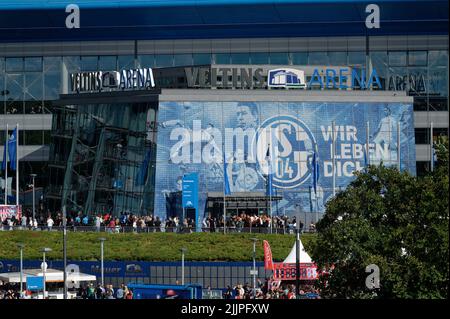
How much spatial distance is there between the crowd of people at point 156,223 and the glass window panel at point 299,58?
2997 centimetres

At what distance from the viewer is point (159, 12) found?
119 meters

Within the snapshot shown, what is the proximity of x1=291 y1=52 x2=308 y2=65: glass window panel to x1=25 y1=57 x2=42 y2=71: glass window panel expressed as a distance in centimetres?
2192

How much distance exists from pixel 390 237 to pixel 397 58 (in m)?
71.9

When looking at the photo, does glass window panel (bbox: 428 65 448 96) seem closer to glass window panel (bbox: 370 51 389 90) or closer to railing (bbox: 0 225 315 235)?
glass window panel (bbox: 370 51 389 90)

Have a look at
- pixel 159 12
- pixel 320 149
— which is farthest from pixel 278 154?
pixel 159 12

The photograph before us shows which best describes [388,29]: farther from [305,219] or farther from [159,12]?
[305,219]

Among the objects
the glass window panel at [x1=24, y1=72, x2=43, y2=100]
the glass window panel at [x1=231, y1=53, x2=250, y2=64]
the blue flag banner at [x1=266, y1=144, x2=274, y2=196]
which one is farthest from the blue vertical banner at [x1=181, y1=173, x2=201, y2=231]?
the glass window panel at [x1=24, y1=72, x2=43, y2=100]

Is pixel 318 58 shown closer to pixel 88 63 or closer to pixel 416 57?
pixel 416 57

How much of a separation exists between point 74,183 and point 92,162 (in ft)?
7.52

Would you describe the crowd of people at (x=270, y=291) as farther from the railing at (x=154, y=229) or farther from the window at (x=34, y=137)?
the window at (x=34, y=137)

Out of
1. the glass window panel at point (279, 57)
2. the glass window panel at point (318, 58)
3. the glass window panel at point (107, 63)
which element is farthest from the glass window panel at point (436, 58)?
the glass window panel at point (107, 63)

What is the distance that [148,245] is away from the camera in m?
79.8

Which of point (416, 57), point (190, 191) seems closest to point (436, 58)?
point (416, 57)

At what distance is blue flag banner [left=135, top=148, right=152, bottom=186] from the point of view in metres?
96.9
